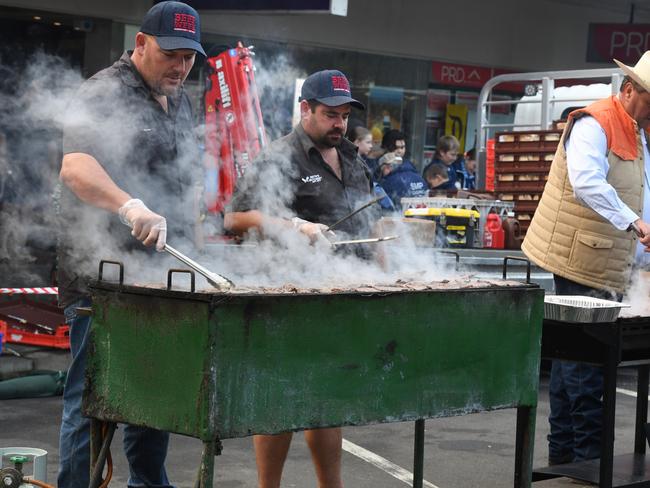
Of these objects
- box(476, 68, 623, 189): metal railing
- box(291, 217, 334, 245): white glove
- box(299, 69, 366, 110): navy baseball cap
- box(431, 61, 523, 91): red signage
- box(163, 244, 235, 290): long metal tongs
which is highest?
box(431, 61, 523, 91): red signage

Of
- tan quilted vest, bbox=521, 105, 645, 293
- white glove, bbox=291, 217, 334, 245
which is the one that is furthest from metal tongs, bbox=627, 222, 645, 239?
white glove, bbox=291, 217, 334, 245

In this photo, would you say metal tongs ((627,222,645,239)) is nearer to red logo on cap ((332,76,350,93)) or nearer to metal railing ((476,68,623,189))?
red logo on cap ((332,76,350,93))

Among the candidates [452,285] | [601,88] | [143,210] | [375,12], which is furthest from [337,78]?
[375,12]

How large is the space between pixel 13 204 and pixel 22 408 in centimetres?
280

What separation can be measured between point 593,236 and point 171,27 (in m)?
2.45

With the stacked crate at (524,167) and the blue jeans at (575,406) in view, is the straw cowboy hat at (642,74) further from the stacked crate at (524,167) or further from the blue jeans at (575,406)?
the stacked crate at (524,167)

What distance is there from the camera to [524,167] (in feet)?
30.3

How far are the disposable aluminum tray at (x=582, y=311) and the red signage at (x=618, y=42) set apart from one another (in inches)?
462

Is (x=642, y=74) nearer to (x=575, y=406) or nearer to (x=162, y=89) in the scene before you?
(x=575, y=406)

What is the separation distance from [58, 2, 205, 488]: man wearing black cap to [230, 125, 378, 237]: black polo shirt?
0.52 m

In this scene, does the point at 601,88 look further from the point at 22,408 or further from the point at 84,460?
the point at 84,460

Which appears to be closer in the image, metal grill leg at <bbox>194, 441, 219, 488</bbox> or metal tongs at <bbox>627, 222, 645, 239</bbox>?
metal grill leg at <bbox>194, 441, 219, 488</bbox>

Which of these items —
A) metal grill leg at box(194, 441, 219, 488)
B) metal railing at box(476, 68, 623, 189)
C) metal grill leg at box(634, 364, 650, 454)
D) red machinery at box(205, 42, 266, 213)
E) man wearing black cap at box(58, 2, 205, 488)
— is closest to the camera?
metal grill leg at box(194, 441, 219, 488)

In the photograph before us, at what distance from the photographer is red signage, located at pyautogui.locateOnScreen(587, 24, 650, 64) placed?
1532cm
